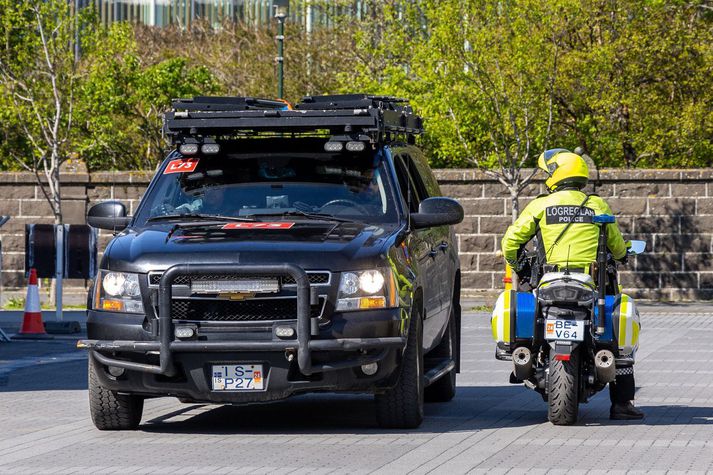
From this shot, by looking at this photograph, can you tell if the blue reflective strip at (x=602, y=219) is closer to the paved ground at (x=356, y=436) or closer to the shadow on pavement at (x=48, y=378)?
the paved ground at (x=356, y=436)

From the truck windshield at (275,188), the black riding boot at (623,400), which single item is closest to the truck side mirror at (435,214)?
the truck windshield at (275,188)

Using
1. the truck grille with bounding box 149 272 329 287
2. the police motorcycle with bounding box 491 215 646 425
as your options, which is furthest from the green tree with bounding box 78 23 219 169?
the truck grille with bounding box 149 272 329 287

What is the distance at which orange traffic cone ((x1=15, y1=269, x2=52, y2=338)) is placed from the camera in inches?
766

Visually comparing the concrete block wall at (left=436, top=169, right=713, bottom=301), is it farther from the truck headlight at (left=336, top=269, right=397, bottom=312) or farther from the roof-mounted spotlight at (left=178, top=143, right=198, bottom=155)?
the truck headlight at (left=336, top=269, right=397, bottom=312)

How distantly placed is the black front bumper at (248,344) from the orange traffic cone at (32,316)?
9.90m

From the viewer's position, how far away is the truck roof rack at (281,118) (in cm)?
1103

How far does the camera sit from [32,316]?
19594 millimetres

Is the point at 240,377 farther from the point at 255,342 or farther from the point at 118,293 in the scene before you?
the point at 118,293

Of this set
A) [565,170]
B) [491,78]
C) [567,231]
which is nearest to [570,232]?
[567,231]

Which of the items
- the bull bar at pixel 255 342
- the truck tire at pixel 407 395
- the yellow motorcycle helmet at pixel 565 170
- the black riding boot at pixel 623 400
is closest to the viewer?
the bull bar at pixel 255 342

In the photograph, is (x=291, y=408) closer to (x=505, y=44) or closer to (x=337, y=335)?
(x=337, y=335)

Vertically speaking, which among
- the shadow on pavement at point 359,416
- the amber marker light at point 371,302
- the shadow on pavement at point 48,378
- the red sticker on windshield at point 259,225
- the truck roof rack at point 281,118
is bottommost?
the shadow on pavement at point 48,378

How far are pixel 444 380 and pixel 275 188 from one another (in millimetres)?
2295

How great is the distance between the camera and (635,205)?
2675 centimetres
